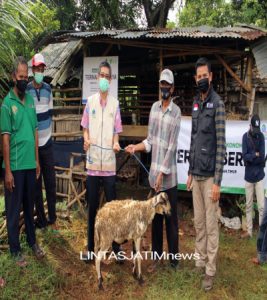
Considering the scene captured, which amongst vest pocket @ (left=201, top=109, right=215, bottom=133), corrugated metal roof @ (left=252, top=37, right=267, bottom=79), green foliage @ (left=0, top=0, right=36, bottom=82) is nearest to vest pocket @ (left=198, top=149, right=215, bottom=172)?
vest pocket @ (left=201, top=109, right=215, bottom=133)

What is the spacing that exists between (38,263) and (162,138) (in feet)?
6.68

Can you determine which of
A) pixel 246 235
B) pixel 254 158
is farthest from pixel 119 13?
pixel 246 235

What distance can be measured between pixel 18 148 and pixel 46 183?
934 millimetres

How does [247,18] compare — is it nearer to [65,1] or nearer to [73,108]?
[65,1]

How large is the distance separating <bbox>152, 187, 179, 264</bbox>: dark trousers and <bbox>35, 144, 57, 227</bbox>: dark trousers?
4.59ft

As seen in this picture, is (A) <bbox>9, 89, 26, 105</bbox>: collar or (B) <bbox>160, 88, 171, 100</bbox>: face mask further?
(B) <bbox>160, 88, 171, 100</bbox>: face mask

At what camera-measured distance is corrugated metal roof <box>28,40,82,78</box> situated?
864cm

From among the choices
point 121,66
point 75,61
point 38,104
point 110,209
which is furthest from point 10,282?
point 121,66

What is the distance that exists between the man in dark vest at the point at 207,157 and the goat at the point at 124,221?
42cm

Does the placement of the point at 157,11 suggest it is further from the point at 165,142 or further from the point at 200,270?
the point at 200,270

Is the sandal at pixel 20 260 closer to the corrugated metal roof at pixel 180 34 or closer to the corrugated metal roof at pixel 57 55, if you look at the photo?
the corrugated metal roof at pixel 180 34

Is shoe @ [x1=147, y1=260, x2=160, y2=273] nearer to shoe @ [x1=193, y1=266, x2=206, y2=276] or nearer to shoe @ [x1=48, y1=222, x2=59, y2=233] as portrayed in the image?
shoe @ [x1=193, y1=266, x2=206, y2=276]

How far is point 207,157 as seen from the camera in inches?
157

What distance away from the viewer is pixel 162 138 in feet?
14.0
